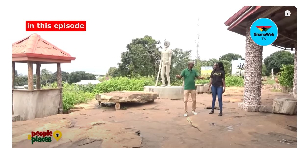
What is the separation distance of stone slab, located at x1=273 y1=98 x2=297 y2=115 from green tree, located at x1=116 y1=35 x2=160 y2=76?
423 centimetres

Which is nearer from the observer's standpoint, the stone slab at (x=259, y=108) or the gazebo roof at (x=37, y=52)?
the gazebo roof at (x=37, y=52)

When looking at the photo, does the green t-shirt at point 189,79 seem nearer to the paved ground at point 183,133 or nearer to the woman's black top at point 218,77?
the woman's black top at point 218,77

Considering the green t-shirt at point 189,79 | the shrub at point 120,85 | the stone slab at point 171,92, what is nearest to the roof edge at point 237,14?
the green t-shirt at point 189,79

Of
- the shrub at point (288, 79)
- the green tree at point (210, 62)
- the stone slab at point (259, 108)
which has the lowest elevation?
the stone slab at point (259, 108)

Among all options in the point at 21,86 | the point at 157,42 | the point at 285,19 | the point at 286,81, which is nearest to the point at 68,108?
the point at 21,86

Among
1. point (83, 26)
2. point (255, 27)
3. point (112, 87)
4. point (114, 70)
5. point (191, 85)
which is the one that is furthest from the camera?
point (112, 87)

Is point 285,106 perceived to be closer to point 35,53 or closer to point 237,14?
point 237,14

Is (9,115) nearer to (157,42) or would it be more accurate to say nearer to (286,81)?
(157,42)

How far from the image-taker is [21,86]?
5.65 metres

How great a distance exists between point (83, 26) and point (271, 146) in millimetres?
2938

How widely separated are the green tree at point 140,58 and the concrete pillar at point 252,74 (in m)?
3.39

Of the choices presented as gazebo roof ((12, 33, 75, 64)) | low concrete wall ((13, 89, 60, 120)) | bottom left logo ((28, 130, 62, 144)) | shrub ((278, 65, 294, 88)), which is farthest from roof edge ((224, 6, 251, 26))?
low concrete wall ((13, 89, 60, 120))

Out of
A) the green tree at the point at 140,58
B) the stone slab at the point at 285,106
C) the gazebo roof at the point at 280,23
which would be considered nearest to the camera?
the gazebo roof at the point at 280,23

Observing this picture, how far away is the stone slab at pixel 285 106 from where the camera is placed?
5012 mm
